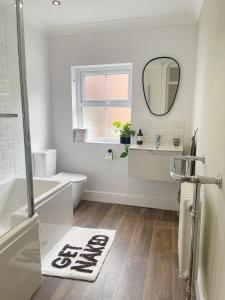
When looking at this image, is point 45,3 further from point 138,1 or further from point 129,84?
point 129,84

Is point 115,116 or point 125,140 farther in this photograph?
point 115,116

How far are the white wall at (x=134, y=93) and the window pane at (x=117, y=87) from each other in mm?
260

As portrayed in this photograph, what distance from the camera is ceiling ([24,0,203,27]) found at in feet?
7.90

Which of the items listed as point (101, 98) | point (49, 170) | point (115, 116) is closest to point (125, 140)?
point (115, 116)

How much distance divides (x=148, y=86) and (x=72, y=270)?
2.26 meters

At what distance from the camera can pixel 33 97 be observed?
2.99 m

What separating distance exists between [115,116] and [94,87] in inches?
21.2

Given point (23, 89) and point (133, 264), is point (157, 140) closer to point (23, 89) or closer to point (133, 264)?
point (133, 264)

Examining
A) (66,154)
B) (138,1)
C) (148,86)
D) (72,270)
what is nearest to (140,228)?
(72,270)

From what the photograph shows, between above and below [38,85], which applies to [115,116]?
below

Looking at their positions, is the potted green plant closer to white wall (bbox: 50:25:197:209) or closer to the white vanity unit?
white wall (bbox: 50:25:197:209)

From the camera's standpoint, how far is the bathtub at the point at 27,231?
146 cm

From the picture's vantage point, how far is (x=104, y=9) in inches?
101

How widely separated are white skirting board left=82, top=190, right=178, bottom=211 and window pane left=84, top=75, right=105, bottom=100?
56.1 inches
